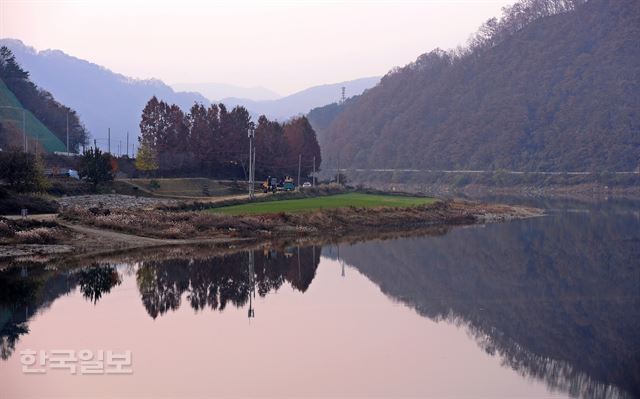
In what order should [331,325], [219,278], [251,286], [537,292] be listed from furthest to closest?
[219,278] < [537,292] < [251,286] < [331,325]

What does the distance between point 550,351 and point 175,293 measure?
12.7m

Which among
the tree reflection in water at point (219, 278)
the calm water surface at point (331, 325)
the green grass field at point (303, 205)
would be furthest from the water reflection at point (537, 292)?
the green grass field at point (303, 205)

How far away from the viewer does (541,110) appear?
167250 mm

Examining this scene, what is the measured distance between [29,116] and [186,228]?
5829 centimetres

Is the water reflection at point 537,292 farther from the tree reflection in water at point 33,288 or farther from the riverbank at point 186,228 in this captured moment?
the tree reflection in water at point 33,288

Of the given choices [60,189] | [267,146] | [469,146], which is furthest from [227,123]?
[469,146]

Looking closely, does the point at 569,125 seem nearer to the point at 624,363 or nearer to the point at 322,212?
the point at 322,212

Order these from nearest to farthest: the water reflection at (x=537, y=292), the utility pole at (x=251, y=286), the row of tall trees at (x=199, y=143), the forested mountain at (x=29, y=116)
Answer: the water reflection at (x=537, y=292) < the utility pole at (x=251, y=286) < the row of tall trees at (x=199, y=143) < the forested mountain at (x=29, y=116)

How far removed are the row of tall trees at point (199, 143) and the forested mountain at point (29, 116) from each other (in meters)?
12.7

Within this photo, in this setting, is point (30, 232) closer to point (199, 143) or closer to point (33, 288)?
point (33, 288)

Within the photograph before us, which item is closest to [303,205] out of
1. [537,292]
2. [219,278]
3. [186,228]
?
[186,228]

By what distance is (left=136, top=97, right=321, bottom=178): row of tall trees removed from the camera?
81000 mm

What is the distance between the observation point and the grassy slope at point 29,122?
→ 287 feet

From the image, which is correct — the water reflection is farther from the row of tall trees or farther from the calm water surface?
the row of tall trees
